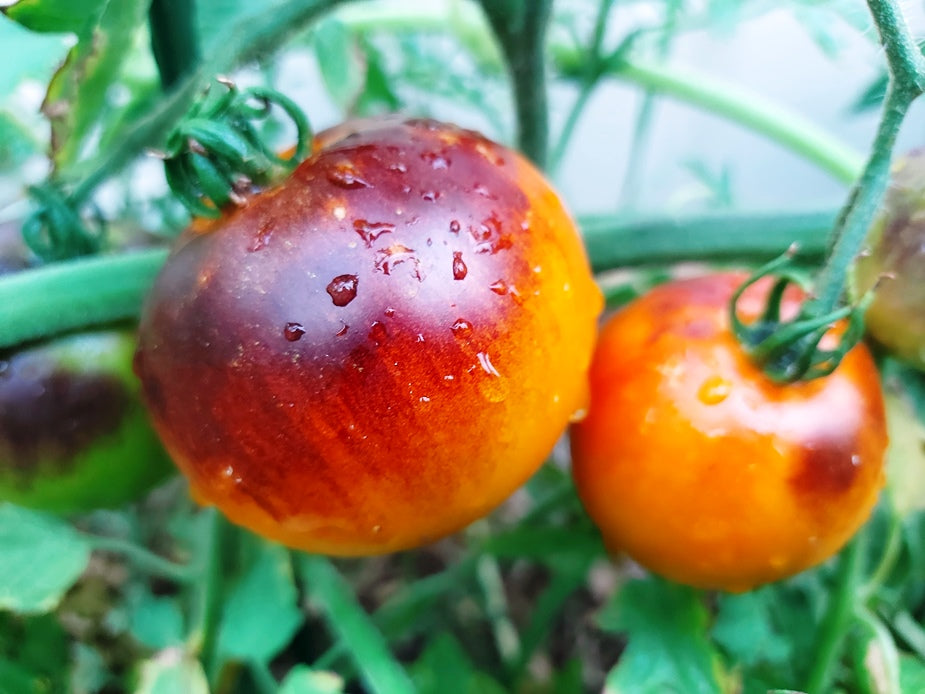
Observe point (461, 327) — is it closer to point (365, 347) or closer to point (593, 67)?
point (365, 347)

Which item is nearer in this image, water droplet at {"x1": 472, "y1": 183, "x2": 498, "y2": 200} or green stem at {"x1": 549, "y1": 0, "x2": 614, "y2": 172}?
water droplet at {"x1": 472, "y1": 183, "x2": 498, "y2": 200}

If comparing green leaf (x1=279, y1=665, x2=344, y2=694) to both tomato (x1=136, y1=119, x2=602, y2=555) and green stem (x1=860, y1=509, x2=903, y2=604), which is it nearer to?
tomato (x1=136, y1=119, x2=602, y2=555)

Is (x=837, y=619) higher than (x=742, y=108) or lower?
lower

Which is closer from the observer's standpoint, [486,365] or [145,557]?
[486,365]

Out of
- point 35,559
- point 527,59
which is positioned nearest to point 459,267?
point 527,59

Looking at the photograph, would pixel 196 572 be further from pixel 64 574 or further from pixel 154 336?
pixel 154 336

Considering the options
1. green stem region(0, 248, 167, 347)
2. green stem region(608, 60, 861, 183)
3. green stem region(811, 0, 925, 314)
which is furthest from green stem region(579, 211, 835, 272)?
green stem region(0, 248, 167, 347)

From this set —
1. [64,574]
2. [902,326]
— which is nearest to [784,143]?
[902,326]
